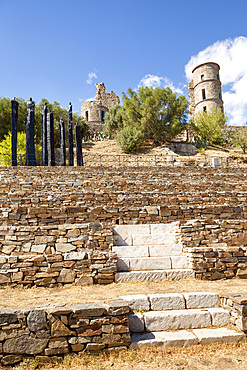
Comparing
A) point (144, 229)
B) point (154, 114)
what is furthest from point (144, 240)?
point (154, 114)

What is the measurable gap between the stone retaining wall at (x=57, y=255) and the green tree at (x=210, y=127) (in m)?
28.9

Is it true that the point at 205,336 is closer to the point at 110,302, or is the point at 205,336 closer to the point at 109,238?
the point at 110,302

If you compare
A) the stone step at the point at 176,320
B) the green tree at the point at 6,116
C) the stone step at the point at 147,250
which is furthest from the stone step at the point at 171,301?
the green tree at the point at 6,116

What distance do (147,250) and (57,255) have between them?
2236 mm

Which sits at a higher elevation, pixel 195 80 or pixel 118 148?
pixel 195 80

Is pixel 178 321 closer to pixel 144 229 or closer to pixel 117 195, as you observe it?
pixel 144 229

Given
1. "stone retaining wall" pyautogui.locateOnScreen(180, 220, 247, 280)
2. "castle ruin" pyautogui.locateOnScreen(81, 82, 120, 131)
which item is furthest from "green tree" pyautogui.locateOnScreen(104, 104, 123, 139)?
"stone retaining wall" pyautogui.locateOnScreen(180, 220, 247, 280)

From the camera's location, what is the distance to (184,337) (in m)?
3.59

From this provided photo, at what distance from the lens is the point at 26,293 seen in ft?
16.3

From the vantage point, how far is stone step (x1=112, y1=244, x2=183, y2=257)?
6125 mm

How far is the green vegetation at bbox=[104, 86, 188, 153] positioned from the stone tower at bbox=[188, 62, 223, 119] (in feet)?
29.8

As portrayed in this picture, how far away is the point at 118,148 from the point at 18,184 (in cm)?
1801

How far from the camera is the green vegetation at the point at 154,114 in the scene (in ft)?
92.0

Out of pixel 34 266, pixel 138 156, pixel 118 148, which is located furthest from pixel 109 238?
pixel 118 148
